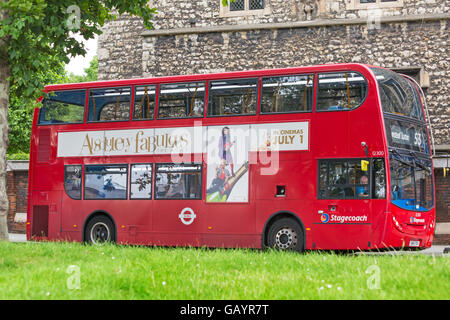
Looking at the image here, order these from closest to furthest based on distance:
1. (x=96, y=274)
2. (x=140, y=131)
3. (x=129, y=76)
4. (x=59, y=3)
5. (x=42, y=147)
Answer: (x=96, y=274), (x=59, y=3), (x=140, y=131), (x=42, y=147), (x=129, y=76)

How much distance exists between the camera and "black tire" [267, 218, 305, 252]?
13398 mm

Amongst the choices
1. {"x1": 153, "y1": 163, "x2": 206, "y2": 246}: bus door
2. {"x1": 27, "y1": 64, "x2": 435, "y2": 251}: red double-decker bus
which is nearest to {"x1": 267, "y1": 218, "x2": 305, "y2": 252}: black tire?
{"x1": 27, "y1": 64, "x2": 435, "y2": 251}: red double-decker bus

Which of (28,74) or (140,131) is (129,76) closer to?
(140,131)

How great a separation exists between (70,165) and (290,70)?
558cm

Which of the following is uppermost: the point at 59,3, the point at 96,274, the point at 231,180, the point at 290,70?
the point at 59,3

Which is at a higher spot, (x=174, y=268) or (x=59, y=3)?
(x=59, y=3)

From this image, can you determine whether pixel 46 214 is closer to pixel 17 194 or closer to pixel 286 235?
pixel 286 235

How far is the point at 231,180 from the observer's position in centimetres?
1396

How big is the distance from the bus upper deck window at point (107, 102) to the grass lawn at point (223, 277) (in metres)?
5.24

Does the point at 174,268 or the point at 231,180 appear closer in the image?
the point at 174,268

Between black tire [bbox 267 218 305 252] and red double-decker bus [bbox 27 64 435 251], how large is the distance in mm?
21

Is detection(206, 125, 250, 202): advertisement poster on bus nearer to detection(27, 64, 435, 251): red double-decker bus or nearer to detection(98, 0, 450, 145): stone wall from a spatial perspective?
detection(27, 64, 435, 251): red double-decker bus

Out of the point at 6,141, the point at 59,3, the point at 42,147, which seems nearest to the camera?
the point at 59,3

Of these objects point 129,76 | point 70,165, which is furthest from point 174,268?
point 129,76
